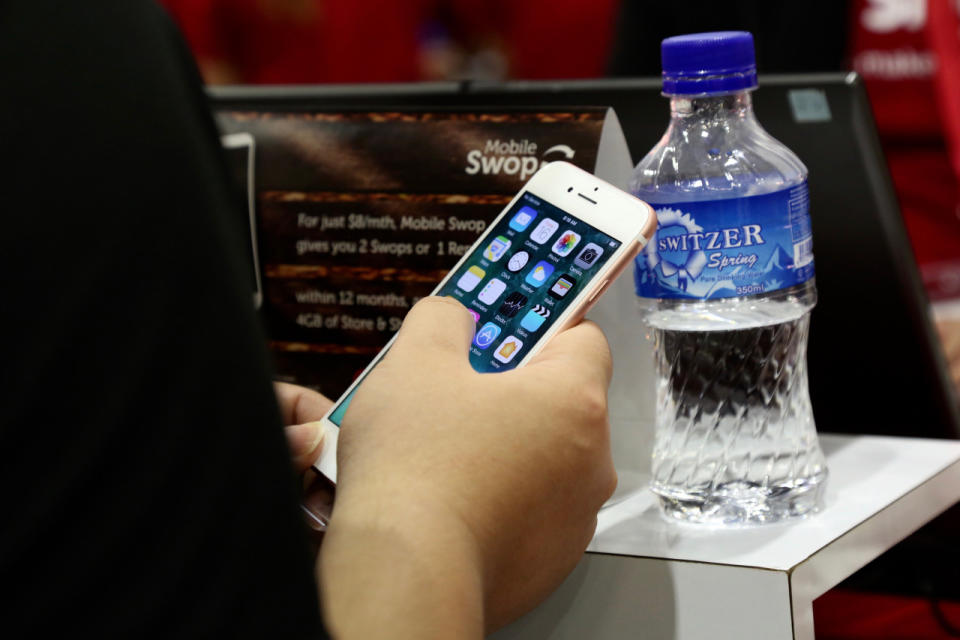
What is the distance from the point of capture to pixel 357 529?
0.46m

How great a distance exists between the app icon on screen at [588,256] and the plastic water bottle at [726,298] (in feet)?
0.14

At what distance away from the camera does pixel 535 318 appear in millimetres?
624

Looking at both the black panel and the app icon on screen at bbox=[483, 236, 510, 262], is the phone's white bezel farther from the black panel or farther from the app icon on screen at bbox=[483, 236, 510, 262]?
the app icon on screen at bbox=[483, 236, 510, 262]


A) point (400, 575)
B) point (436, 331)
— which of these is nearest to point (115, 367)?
point (400, 575)

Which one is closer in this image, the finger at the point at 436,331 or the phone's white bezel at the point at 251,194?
the finger at the point at 436,331

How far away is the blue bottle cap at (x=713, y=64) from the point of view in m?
0.63

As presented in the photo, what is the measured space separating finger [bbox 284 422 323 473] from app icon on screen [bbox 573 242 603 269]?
185 mm

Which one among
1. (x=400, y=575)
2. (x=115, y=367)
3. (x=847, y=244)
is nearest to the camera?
(x=115, y=367)

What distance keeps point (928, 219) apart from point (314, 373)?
5.00ft

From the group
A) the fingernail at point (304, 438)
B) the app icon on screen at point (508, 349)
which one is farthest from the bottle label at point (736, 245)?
the fingernail at point (304, 438)

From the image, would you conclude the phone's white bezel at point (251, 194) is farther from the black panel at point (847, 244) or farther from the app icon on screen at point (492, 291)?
the app icon on screen at point (492, 291)

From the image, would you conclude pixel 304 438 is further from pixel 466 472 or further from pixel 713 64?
pixel 713 64

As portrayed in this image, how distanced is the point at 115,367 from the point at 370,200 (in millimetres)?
528

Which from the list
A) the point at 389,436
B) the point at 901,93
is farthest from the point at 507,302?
the point at 901,93
